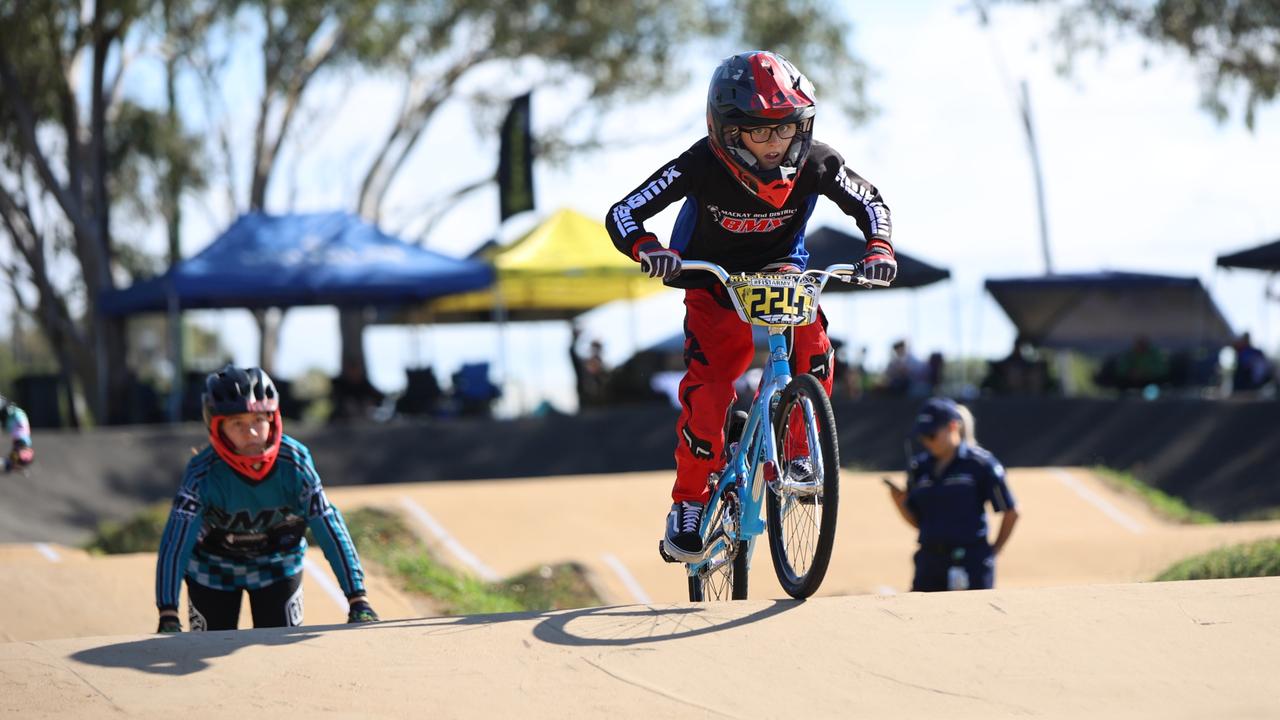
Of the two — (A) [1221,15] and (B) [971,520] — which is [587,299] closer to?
(A) [1221,15]

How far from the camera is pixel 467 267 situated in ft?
68.0

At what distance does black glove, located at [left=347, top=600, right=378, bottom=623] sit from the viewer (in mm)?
6082

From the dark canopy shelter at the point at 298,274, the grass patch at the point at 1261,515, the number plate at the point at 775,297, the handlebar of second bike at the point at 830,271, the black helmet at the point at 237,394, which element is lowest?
the grass patch at the point at 1261,515

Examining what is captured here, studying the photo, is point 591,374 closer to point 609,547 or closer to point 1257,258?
point 609,547

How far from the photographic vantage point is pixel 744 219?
6.25m

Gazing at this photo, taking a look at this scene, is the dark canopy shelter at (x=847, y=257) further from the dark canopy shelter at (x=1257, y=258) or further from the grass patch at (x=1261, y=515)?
the grass patch at (x=1261, y=515)

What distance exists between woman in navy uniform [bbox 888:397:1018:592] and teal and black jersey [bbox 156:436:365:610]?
326 cm

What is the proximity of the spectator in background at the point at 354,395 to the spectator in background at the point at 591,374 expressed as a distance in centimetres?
280

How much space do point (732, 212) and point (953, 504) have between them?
2812mm

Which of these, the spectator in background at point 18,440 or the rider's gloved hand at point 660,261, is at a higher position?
the rider's gloved hand at point 660,261

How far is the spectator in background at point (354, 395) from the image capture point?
21.9m

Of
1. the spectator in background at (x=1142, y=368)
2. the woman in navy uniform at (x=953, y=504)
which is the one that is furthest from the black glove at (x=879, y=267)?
the spectator in background at (x=1142, y=368)

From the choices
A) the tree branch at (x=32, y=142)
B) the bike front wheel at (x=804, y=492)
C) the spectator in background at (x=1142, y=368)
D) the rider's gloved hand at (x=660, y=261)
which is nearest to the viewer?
the bike front wheel at (x=804, y=492)

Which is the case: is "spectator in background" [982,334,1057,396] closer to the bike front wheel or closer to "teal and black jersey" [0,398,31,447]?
"teal and black jersey" [0,398,31,447]
